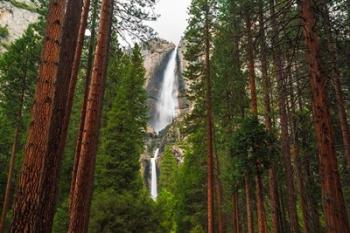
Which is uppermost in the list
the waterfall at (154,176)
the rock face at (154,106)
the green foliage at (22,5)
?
the green foliage at (22,5)

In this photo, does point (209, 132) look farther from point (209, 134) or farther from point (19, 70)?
point (19, 70)

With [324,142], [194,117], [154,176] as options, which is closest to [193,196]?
[194,117]

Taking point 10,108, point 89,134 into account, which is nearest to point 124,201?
point 89,134

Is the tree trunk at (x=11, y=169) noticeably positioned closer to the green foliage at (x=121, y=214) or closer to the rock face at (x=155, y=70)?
the green foliage at (x=121, y=214)

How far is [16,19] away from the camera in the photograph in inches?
3273

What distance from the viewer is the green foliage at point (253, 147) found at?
1287 cm

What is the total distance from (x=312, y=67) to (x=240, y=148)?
6230mm

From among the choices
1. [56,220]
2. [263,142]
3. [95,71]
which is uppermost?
[95,71]

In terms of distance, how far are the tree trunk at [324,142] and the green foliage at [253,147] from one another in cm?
567

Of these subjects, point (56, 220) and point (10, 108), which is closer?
point (56, 220)

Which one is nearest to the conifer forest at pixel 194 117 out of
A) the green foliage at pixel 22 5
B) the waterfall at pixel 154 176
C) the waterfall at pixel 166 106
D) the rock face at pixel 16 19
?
the waterfall at pixel 154 176

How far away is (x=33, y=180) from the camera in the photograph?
4.89 metres

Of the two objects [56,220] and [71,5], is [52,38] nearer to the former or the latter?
[71,5]

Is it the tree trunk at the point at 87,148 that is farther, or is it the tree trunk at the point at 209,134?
the tree trunk at the point at 209,134
